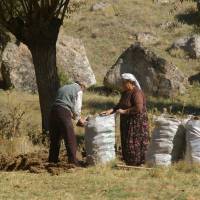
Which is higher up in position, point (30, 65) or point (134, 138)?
point (30, 65)

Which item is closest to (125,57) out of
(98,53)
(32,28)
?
(98,53)

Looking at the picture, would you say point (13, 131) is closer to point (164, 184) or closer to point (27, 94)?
point (164, 184)

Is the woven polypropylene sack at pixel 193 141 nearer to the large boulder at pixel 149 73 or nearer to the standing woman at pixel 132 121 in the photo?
the standing woman at pixel 132 121

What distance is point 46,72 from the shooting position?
599 inches

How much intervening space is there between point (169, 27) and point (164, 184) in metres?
28.9

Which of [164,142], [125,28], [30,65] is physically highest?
[125,28]

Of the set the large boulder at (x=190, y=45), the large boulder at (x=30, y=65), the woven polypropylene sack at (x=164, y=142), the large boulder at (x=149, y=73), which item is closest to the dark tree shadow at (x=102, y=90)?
the large boulder at (x=149, y=73)

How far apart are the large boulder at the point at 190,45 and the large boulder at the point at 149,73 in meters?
6.56

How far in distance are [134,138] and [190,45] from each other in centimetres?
2152

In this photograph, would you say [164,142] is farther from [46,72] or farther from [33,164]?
[46,72]

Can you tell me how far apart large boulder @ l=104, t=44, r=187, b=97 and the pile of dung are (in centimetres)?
1300

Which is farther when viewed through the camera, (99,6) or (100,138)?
(99,6)

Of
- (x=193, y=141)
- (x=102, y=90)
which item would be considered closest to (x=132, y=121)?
(x=193, y=141)

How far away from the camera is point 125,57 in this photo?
2655 centimetres
